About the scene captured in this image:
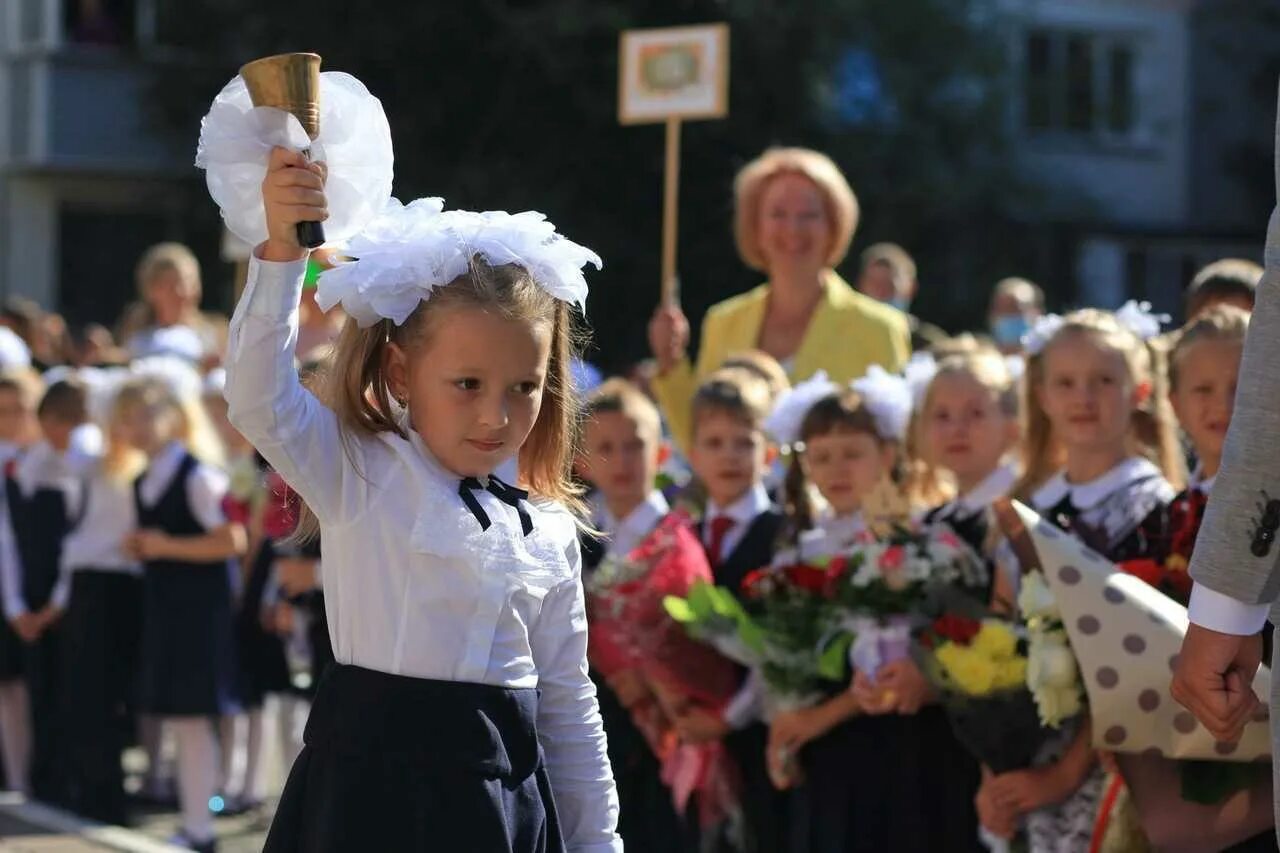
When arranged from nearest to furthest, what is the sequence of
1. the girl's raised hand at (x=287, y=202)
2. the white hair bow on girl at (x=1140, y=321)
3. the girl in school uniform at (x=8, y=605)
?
the girl's raised hand at (x=287, y=202)
the white hair bow on girl at (x=1140, y=321)
the girl in school uniform at (x=8, y=605)

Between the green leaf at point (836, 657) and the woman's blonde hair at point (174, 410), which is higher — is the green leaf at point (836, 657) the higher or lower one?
the lower one

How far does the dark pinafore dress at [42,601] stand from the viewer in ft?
31.1

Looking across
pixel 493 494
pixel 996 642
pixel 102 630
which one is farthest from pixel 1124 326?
pixel 102 630

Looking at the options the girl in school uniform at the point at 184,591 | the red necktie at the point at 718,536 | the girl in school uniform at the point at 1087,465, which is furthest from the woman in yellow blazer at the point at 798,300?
the girl in school uniform at the point at 184,591

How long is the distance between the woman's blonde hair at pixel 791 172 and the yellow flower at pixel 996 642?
268 centimetres

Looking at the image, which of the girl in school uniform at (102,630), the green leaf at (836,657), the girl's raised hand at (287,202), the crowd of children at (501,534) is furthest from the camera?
the girl in school uniform at (102,630)

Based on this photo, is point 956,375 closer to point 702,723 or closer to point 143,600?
point 702,723

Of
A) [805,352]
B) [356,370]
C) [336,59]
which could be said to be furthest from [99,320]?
[356,370]

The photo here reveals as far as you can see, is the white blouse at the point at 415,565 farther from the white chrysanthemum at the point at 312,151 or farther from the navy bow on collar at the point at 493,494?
the white chrysanthemum at the point at 312,151

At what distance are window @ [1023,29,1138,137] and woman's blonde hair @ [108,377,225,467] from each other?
67.7ft

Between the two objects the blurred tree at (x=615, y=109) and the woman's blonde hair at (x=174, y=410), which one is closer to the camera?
the woman's blonde hair at (x=174, y=410)

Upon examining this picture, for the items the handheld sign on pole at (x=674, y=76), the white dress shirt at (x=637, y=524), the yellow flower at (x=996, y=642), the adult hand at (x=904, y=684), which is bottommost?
the adult hand at (x=904, y=684)

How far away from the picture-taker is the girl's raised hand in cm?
315

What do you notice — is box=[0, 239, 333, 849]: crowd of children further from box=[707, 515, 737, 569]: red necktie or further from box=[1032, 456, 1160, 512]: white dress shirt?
box=[1032, 456, 1160, 512]: white dress shirt
